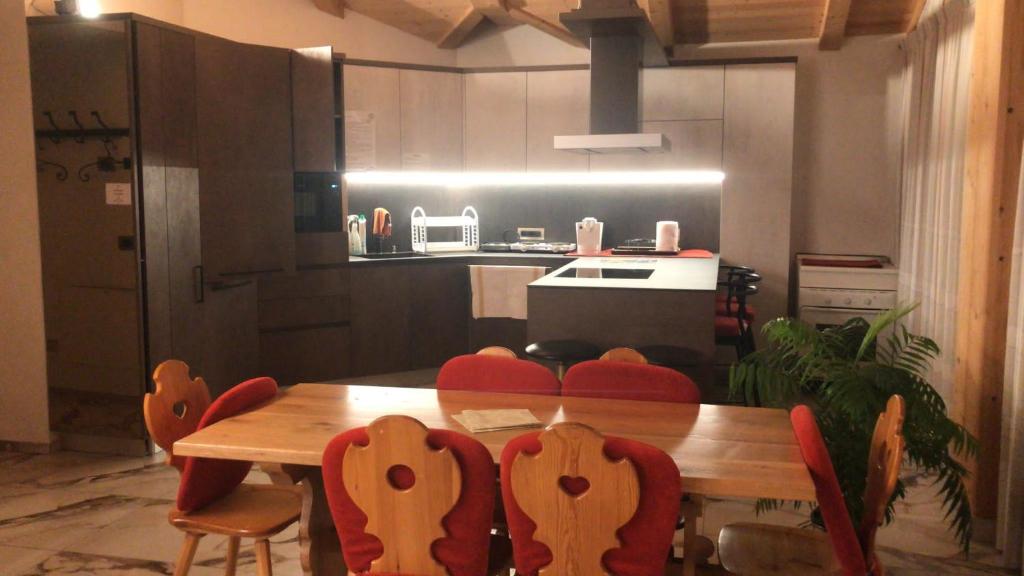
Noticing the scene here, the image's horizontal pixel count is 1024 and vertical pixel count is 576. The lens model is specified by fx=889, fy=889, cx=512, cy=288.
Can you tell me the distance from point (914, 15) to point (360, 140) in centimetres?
376

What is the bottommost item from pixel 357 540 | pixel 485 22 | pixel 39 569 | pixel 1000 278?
pixel 39 569

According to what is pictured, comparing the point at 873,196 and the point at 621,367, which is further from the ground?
the point at 873,196

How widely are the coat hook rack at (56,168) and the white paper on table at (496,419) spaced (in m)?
2.99

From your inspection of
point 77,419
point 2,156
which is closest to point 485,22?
point 2,156

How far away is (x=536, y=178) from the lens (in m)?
6.80

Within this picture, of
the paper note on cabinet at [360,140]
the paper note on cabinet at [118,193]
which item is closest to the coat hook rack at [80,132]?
the paper note on cabinet at [118,193]

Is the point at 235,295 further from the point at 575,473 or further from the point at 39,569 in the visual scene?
the point at 575,473

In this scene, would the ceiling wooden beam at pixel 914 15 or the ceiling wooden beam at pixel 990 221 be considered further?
the ceiling wooden beam at pixel 914 15

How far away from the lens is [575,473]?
6.18ft

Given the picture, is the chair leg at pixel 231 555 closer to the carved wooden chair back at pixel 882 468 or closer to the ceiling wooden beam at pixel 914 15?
the carved wooden chair back at pixel 882 468

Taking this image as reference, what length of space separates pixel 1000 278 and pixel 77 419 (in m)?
4.36

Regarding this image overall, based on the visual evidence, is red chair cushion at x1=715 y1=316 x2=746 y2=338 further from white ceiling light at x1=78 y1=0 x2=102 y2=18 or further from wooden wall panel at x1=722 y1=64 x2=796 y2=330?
white ceiling light at x1=78 y1=0 x2=102 y2=18

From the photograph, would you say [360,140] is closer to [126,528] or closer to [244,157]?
[244,157]

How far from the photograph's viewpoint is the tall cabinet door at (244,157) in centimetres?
491
